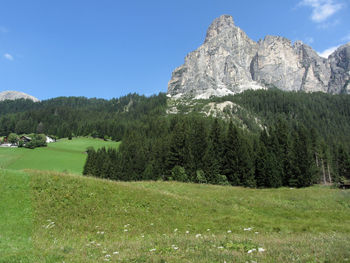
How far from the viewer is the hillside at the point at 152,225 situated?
8688mm

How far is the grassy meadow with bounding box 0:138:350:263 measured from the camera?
8688 mm

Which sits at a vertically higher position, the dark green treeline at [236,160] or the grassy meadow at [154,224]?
the dark green treeline at [236,160]

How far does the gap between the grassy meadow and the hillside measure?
1.9 inches

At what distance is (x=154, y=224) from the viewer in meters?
17.6

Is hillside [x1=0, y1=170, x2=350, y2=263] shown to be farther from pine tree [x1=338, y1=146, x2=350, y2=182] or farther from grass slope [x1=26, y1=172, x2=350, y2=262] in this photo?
pine tree [x1=338, y1=146, x2=350, y2=182]

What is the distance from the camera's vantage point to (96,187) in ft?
74.5

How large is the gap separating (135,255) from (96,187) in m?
15.5

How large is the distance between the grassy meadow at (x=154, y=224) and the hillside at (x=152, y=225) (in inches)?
1.9

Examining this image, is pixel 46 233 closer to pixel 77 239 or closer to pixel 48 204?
pixel 77 239

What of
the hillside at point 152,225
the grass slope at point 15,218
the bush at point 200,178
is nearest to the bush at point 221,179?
the bush at point 200,178

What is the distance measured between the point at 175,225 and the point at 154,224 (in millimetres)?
1696

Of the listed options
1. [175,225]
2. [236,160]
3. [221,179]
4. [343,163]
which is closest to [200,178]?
[221,179]

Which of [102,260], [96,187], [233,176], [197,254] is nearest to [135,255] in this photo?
[102,260]

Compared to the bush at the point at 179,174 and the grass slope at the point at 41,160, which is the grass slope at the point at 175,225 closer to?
the bush at the point at 179,174
